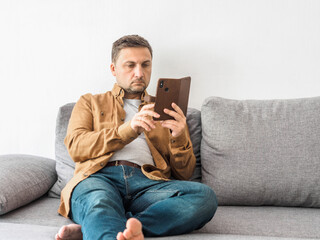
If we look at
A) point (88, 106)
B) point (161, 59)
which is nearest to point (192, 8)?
point (161, 59)

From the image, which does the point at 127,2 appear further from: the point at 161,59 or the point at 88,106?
the point at 88,106

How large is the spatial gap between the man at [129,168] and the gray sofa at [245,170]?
5.8 inches

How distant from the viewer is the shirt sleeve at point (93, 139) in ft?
5.31

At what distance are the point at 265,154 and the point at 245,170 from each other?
0.12m

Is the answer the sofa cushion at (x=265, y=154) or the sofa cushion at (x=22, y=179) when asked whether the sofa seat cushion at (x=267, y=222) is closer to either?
the sofa cushion at (x=265, y=154)

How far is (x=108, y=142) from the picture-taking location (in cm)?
163

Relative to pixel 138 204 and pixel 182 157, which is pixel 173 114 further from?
pixel 138 204

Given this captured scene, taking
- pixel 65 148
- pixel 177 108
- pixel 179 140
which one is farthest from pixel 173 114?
pixel 65 148

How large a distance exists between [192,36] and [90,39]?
0.61 meters

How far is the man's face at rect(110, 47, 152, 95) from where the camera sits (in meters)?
1.87

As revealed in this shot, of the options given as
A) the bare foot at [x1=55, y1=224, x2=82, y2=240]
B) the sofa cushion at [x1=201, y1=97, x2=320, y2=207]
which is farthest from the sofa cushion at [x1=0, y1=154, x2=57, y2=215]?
the sofa cushion at [x1=201, y1=97, x2=320, y2=207]

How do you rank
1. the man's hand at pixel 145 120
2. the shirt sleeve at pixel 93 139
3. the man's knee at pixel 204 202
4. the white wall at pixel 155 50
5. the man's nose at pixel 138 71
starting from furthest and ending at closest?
the white wall at pixel 155 50 < the man's nose at pixel 138 71 < the shirt sleeve at pixel 93 139 < the man's hand at pixel 145 120 < the man's knee at pixel 204 202

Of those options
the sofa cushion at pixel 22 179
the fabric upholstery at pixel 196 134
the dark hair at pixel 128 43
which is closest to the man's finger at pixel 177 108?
the fabric upholstery at pixel 196 134

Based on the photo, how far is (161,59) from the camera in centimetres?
223
